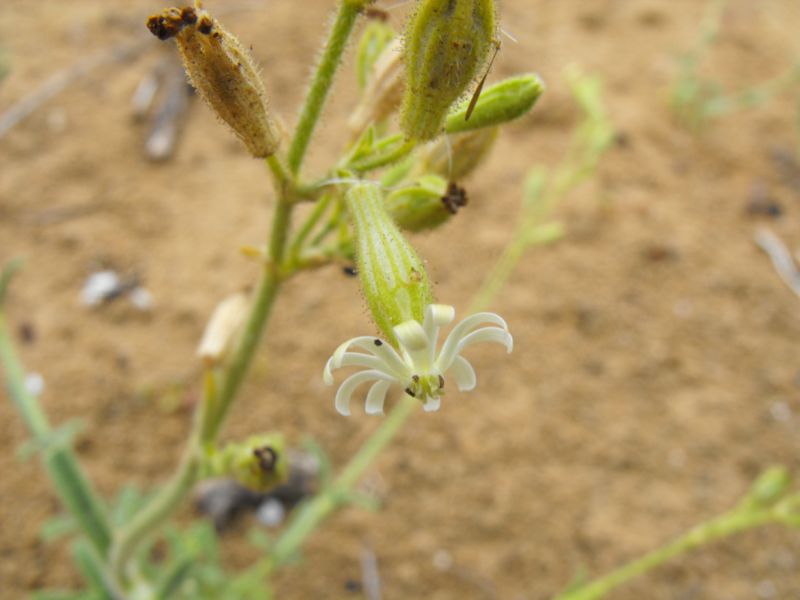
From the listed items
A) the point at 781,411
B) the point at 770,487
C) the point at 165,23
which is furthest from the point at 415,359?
the point at 781,411

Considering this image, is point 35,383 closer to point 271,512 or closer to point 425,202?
point 271,512

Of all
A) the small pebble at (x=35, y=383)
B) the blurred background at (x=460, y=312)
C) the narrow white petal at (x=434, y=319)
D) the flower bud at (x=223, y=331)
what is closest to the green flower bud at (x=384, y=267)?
the narrow white petal at (x=434, y=319)

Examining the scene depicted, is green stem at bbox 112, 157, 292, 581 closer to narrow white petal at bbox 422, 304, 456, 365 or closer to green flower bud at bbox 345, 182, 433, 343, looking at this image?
green flower bud at bbox 345, 182, 433, 343

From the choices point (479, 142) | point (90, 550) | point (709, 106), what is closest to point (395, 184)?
point (479, 142)

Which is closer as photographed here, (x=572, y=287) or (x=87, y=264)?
(x=87, y=264)

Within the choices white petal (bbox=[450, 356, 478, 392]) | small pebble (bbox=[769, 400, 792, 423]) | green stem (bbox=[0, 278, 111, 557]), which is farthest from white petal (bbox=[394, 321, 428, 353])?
small pebble (bbox=[769, 400, 792, 423])

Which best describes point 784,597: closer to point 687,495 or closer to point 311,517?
point 687,495
